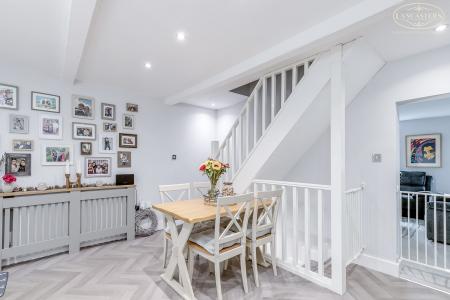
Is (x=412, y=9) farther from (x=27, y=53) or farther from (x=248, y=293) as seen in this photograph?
(x=27, y=53)

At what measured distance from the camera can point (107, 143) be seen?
12.5 ft

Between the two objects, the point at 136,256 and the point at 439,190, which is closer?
the point at 136,256

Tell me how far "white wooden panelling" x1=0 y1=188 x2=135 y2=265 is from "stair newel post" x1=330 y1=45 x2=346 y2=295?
2.92 meters

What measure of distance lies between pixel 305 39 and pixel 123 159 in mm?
3269

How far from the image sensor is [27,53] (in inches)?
105

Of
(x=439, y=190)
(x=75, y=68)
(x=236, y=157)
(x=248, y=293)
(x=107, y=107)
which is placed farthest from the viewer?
(x=439, y=190)

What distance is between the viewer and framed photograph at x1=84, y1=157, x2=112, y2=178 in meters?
3.62

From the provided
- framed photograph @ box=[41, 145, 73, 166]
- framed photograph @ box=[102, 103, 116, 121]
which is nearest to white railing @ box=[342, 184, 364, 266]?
Answer: framed photograph @ box=[102, 103, 116, 121]

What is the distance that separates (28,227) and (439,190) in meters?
8.30

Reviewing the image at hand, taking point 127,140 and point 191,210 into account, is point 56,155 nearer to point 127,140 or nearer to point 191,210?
point 127,140

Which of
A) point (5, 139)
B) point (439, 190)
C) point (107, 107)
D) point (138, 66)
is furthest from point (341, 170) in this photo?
point (439, 190)

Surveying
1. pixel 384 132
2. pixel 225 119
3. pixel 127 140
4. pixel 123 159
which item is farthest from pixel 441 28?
pixel 123 159

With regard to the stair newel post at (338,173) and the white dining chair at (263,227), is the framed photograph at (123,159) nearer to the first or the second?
the white dining chair at (263,227)

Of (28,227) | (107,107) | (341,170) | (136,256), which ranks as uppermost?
(107,107)
